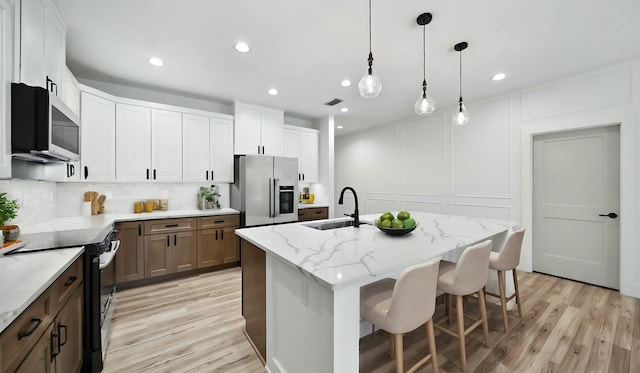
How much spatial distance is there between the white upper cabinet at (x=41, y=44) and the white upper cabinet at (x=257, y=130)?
88.3 inches

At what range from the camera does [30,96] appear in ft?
4.83

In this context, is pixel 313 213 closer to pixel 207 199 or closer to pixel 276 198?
pixel 276 198

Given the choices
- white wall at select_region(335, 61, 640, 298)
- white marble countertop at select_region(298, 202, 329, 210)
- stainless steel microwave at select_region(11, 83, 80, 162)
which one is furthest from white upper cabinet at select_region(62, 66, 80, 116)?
white wall at select_region(335, 61, 640, 298)

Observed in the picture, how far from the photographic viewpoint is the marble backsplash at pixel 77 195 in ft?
7.42

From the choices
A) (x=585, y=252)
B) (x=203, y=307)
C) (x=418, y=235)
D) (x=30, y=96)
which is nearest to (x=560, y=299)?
(x=585, y=252)

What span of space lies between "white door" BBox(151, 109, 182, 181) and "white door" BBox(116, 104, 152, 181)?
60 mm

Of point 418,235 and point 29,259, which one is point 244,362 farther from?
point 418,235

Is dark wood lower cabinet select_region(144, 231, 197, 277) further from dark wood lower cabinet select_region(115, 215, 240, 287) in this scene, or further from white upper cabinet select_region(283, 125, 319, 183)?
white upper cabinet select_region(283, 125, 319, 183)

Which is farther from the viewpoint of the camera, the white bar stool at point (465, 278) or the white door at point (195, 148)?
the white door at point (195, 148)

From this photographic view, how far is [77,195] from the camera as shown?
3172 mm

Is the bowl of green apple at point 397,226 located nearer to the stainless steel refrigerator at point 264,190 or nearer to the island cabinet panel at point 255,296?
the island cabinet panel at point 255,296

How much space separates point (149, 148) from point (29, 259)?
8.11 feet

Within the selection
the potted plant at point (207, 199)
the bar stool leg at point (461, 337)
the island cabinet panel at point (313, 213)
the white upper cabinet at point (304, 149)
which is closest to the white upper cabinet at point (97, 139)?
the potted plant at point (207, 199)

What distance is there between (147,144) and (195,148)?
1.99ft
